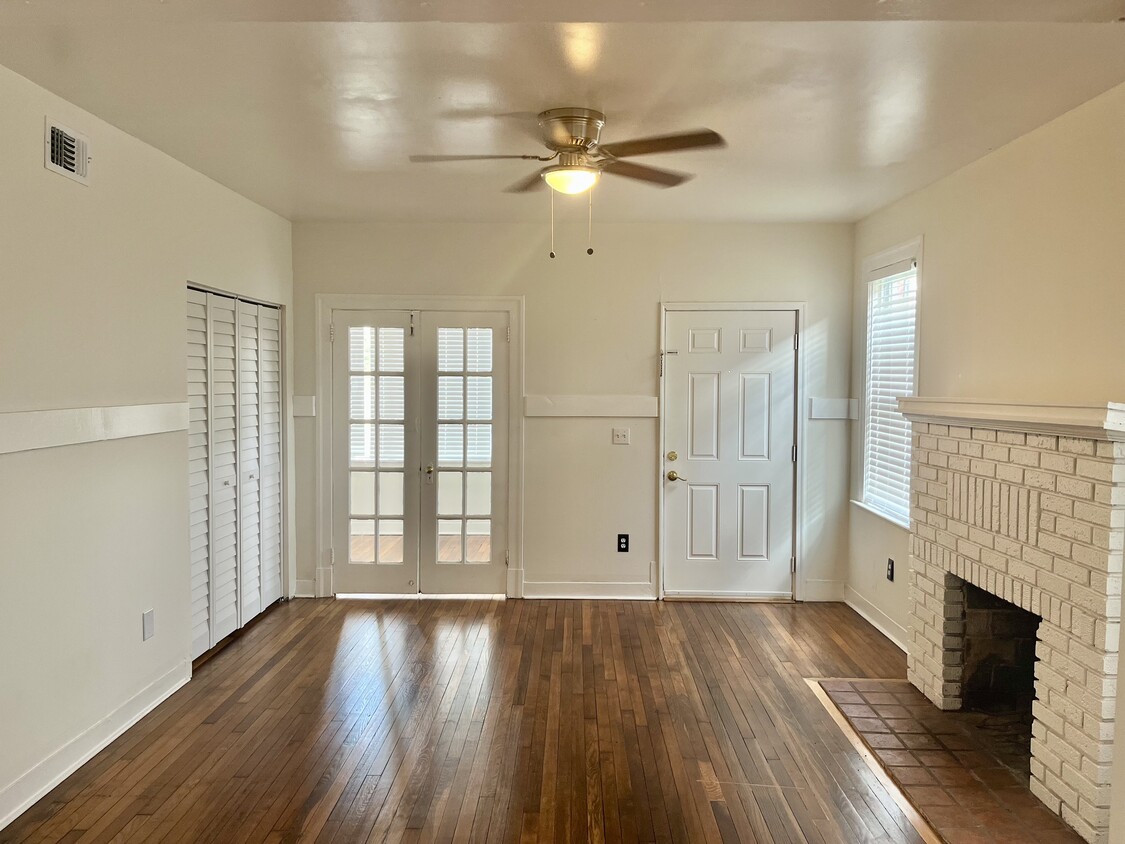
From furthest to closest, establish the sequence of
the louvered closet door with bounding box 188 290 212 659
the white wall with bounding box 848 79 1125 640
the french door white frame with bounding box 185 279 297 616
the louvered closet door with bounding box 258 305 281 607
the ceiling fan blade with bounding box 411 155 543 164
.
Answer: the french door white frame with bounding box 185 279 297 616 < the louvered closet door with bounding box 258 305 281 607 < the louvered closet door with bounding box 188 290 212 659 < the ceiling fan blade with bounding box 411 155 543 164 < the white wall with bounding box 848 79 1125 640

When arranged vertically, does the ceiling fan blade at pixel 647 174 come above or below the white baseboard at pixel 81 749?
above

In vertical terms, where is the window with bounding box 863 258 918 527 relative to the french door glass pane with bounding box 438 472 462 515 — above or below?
above

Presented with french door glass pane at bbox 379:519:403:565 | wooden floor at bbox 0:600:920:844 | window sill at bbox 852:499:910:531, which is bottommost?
wooden floor at bbox 0:600:920:844

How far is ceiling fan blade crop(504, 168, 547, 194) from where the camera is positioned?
3703mm

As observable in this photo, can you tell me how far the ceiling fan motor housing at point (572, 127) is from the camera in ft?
Answer: 9.32

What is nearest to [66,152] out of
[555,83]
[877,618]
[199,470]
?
[199,470]

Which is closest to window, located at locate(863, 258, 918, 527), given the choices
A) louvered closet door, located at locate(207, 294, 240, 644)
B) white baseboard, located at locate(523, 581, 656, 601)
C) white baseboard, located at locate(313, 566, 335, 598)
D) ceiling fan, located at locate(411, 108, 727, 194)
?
white baseboard, located at locate(523, 581, 656, 601)

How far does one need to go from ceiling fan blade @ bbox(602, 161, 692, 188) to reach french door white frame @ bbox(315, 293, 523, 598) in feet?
5.13

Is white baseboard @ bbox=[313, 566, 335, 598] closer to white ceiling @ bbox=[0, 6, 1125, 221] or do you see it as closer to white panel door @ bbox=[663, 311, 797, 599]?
white panel door @ bbox=[663, 311, 797, 599]

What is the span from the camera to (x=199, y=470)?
13.1 feet

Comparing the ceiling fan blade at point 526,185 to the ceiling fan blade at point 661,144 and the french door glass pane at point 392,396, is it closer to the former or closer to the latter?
the ceiling fan blade at point 661,144

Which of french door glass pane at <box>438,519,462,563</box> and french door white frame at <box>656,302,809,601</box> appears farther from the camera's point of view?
french door glass pane at <box>438,519,462,563</box>

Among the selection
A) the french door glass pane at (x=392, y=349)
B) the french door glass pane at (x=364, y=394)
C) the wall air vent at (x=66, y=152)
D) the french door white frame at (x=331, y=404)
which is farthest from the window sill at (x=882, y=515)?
the wall air vent at (x=66, y=152)

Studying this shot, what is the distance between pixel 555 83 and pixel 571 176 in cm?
40
